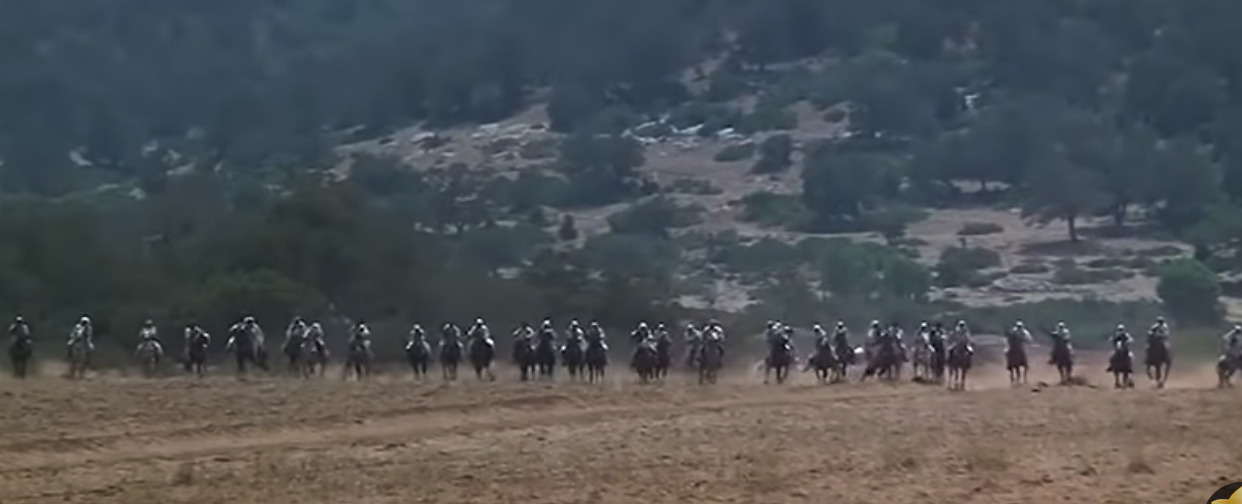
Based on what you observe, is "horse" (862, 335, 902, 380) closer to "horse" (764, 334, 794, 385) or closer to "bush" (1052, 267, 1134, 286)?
"horse" (764, 334, 794, 385)

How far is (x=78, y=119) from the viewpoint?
96250 mm

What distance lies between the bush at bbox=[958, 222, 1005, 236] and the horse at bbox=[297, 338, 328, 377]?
1919 inches

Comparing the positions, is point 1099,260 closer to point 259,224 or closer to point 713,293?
point 713,293

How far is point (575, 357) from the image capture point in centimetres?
3962

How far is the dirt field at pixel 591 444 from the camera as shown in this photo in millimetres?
18875

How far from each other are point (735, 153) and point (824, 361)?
62580 millimetres

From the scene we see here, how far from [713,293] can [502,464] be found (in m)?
52.1

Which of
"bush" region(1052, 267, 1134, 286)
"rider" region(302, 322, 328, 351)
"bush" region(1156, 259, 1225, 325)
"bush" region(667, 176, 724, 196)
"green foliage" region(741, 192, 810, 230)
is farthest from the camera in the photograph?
"bush" region(667, 176, 724, 196)

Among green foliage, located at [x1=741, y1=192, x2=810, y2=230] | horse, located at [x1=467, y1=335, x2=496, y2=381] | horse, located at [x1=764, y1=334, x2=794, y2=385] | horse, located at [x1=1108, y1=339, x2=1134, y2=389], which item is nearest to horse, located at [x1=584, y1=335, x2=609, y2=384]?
horse, located at [x1=467, y1=335, x2=496, y2=381]

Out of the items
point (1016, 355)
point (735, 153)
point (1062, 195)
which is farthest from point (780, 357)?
point (735, 153)

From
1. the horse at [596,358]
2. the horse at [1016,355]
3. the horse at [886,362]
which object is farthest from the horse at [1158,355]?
the horse at [596,358]

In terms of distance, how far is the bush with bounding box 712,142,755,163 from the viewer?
4013 inches

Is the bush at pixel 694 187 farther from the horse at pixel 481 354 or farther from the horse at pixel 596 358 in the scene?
the horse at pixel 596 358

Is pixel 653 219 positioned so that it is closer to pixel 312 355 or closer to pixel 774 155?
pixel 774 155
